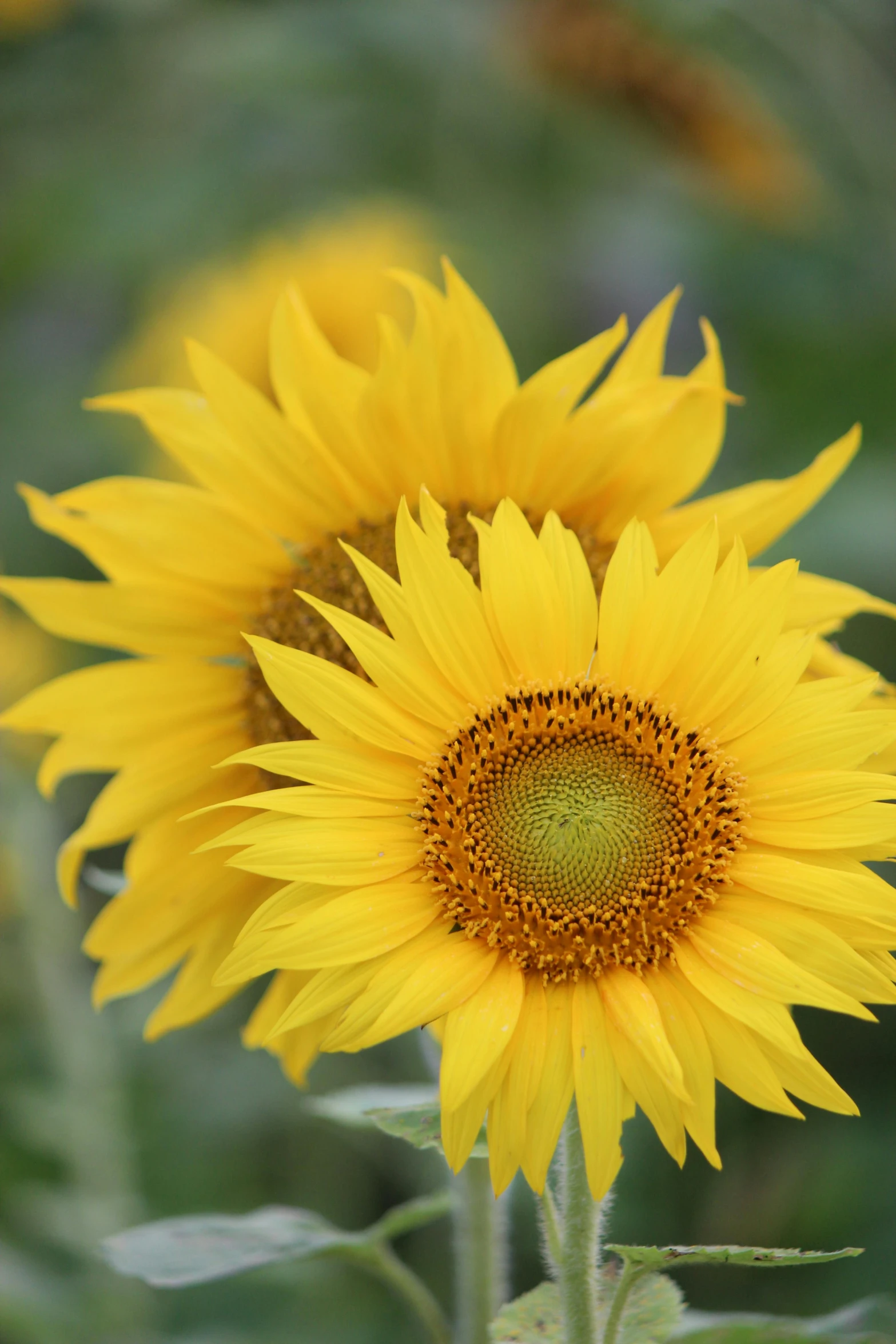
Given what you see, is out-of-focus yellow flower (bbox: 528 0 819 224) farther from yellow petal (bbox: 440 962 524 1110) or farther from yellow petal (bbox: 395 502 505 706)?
yellow petal (bbox: 440 962 524 1110)

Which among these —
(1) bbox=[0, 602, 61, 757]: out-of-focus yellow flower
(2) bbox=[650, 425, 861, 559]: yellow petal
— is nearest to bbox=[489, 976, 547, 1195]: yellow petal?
(2) bbox=[650, 425, 861, 559]: yellow petal

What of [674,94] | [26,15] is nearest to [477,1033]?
[674,94]

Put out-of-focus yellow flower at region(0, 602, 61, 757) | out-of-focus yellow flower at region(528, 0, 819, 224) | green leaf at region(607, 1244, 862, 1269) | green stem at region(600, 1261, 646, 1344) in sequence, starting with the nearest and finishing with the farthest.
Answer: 1. green leaf at region(607, 1244, 862, 1269)
2. green stem at region(600, 1261, 646, 1344)
3. out-of-focus yellow flower at region(0, 602, 61, 757)
4. out-of-focus yellow flower at region(528, 0, 819, 224)

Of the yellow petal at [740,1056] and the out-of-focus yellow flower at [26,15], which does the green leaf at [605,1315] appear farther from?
the out-of-focus yellow flower at [26,15]

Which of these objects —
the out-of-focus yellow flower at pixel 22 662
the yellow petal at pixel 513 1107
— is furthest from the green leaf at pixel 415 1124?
the out-of-focus yellow flower at pixel 22 662

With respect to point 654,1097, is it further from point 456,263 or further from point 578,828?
point 456,263
